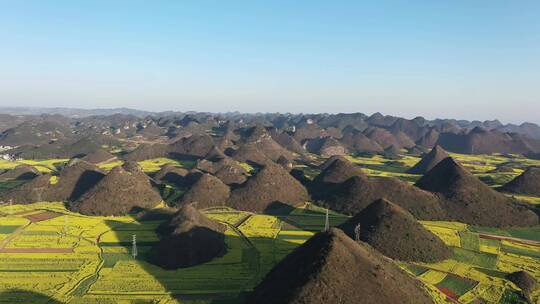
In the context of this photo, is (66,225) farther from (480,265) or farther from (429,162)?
(429,162)

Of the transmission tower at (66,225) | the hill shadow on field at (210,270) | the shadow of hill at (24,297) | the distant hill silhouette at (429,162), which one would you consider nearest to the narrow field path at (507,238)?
the hill shadow on field at (210,270)

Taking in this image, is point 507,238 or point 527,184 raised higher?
point 527,184

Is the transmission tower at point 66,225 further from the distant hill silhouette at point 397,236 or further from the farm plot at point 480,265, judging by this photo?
the farm plot at point 480,265

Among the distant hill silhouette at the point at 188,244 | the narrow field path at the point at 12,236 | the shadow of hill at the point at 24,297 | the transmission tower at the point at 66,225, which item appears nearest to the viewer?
the shadow of hill at the point at 24,297

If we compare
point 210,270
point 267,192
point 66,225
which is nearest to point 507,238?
point 267,192

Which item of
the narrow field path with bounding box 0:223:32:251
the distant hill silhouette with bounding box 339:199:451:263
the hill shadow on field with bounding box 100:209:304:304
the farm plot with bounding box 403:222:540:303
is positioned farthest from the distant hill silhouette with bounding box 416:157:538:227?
the narrow field path with bounding box 0:223:32:251

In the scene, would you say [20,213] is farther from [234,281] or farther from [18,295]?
[234,281]

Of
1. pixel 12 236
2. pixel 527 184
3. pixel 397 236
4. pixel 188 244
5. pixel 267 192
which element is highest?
pixel 527 184

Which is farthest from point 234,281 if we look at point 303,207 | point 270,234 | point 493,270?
point 303,207
